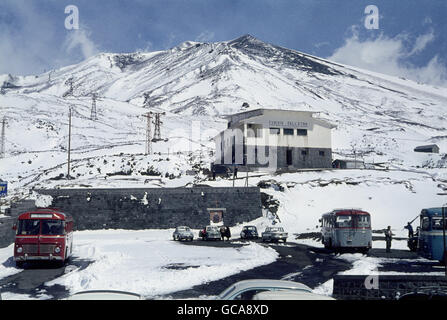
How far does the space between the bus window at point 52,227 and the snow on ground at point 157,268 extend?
2.27 metres

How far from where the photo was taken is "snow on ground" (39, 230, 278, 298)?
15.7 metres

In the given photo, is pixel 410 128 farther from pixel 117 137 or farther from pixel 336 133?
pixel 117 137

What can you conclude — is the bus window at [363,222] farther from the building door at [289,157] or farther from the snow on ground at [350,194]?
the building door at [289,157]

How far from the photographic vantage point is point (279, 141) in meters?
65.2

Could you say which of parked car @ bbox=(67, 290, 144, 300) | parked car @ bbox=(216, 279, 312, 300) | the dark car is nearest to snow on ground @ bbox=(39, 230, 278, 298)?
parked car @ bbox=(216, 279, 312, 300)

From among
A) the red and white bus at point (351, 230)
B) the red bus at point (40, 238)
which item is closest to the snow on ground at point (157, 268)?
the red bus at point (40, 238)

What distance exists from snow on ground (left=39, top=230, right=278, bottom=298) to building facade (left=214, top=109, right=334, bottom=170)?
115 ft

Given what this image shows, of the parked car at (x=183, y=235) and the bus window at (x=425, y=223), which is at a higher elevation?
the bus window at (x=425, y=223)

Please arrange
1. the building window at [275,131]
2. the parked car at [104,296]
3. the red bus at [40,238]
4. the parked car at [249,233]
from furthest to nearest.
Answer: the building window at [275,131] → the parked car at [249,233] → the red bus at [40,238] → the parked car at [104,296]

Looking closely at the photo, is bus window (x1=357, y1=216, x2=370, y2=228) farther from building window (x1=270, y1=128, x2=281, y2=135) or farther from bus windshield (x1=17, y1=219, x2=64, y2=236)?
building window (x1=270, y1=128, x2=281, y2=135)

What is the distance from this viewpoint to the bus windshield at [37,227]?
20156 mm

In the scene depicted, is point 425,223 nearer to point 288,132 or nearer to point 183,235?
point 183,235

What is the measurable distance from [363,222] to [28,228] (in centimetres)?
1977
